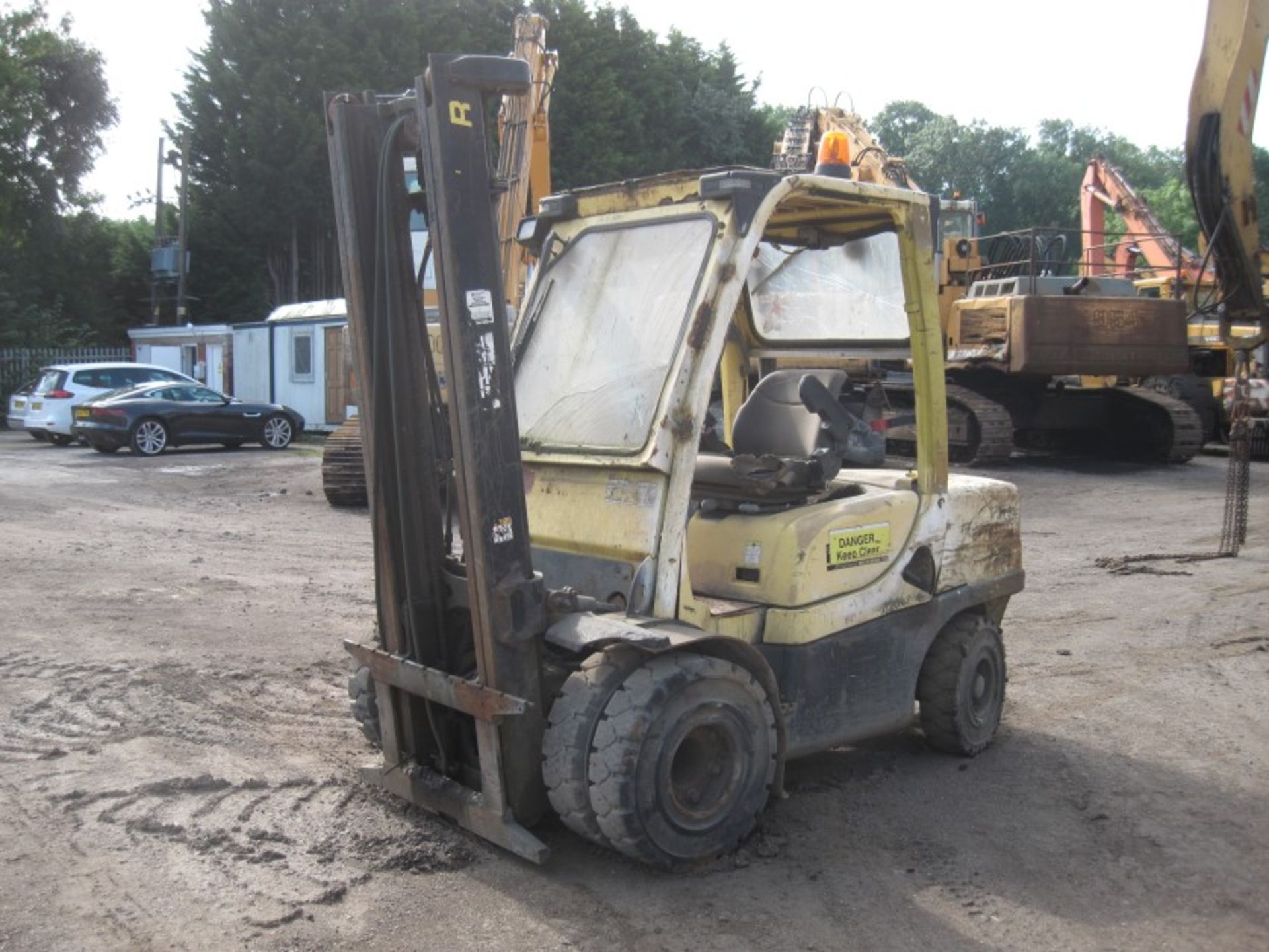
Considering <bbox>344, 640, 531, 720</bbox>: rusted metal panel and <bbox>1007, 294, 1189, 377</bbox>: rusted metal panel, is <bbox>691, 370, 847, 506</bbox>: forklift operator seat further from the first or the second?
<bbox>1007, 294, 1189, 377</bbox>: rusted metal panel

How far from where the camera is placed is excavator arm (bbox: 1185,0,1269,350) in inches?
388

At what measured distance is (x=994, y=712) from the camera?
19.8 ft

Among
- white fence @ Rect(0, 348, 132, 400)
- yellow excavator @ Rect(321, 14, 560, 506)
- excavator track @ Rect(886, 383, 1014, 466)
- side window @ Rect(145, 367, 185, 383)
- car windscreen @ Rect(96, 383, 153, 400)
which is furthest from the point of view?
white fence @ Rect(0, 348, 132, 400)

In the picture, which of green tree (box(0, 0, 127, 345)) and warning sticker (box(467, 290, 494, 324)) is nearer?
warning sticker (box(467, 290, 494, 324))

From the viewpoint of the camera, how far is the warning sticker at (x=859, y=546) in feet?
16.9

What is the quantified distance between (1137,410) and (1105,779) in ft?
49.4

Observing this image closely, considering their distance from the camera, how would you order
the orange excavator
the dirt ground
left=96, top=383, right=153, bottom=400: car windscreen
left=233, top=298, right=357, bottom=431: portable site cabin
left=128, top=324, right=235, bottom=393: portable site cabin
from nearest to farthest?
the dirt ground < the orange excavator < left=96, top=383, right=153, bottom=400: car windscreen < left=233, top=298, right=357, bottom=431: portable site cabin < left=128, top=324, right=235, bottom=393: portable site cabin

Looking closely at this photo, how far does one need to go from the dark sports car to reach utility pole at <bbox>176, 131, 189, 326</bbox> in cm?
1305

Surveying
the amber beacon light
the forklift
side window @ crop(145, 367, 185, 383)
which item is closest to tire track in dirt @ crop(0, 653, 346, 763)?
the forklift

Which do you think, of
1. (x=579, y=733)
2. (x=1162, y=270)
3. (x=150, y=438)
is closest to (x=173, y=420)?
(x=150, y=438)

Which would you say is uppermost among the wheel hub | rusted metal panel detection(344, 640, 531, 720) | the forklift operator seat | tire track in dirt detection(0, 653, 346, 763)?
the forklift operator seat

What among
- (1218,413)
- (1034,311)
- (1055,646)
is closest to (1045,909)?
(1055,646)

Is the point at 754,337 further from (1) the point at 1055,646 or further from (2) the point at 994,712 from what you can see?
(1) the point at 1055,646

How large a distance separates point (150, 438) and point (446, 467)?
18.3 meters
